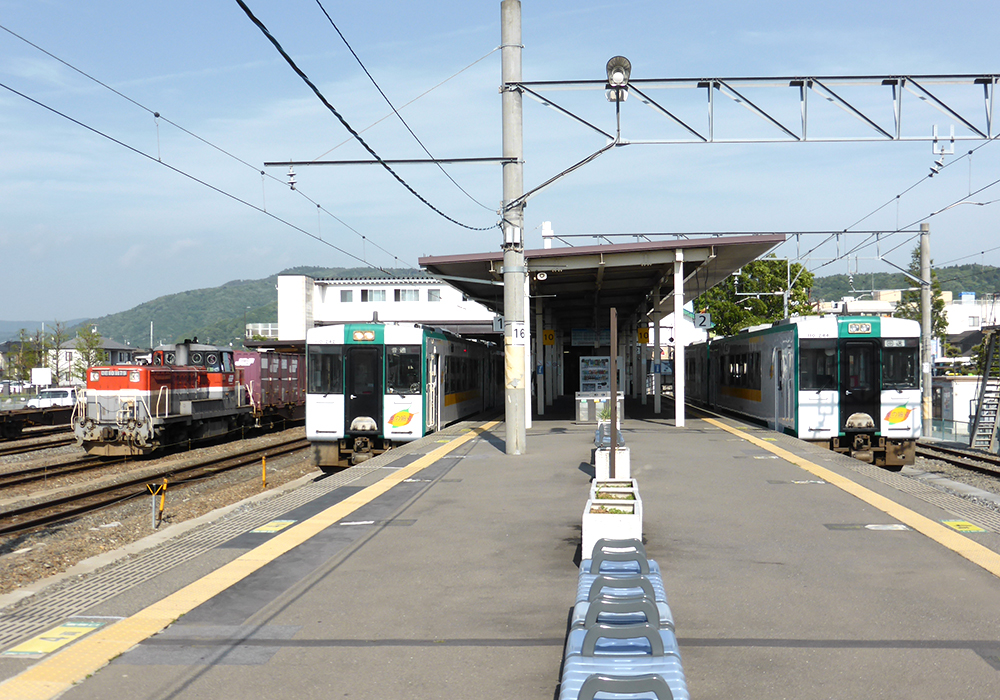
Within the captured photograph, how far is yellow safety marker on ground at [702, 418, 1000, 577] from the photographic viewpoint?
8336 mm

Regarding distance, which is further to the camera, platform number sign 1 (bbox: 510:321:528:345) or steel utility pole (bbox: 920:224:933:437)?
steel utility pole (bbox: 920:224:933:437)

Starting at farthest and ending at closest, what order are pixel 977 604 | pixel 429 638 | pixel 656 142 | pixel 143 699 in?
pixel 656 142, pixel 977 604, pixel 429 638, pixel 143 699

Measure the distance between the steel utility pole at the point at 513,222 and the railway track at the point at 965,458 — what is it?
10412mm

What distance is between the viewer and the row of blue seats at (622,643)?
4.24 meters

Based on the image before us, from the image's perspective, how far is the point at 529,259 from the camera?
2277 cm

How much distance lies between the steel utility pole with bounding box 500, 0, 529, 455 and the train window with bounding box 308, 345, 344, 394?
451cm

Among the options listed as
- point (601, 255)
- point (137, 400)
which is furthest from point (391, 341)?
point (137, 400)

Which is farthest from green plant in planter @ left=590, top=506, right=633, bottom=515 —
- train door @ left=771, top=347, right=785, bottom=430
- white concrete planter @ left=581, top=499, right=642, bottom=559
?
train door @ left=771, top=347, right=785, bottom=430

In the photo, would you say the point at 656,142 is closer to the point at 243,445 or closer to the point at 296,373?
the point at 243,445

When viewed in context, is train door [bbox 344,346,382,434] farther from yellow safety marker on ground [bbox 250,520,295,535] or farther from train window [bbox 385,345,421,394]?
yellow safety marker on ground [bbox 250,520,295,535]

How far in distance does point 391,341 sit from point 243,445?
38.2 ft

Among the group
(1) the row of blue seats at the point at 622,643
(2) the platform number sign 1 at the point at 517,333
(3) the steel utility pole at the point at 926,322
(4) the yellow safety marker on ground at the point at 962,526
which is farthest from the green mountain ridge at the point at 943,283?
(1) the row of blue seats at the point at 622,643

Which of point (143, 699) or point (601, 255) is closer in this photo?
point (143, 699)

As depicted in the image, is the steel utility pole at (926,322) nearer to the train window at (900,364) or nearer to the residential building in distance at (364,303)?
the train window at (900,364)
